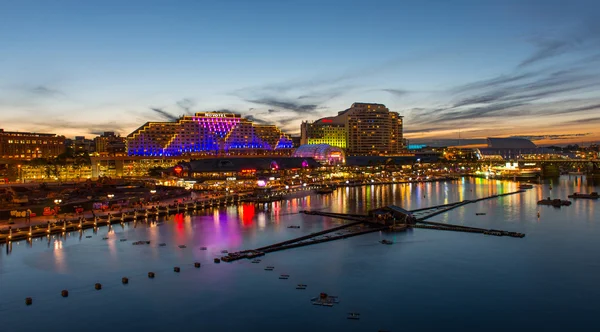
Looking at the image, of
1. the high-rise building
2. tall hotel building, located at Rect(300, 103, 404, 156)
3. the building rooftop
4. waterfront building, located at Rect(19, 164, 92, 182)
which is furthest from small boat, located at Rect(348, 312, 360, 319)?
the building rooftop

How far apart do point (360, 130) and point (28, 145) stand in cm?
7116

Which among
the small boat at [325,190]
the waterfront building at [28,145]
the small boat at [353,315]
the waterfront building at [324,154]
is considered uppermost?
the waterfront building at [28,145]

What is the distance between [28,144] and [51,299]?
8499 cm

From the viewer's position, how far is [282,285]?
712 inches

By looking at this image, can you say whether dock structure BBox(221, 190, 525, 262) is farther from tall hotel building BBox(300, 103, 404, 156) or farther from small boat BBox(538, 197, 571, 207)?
tall hotel building BBox(300, 103, 404, 156)

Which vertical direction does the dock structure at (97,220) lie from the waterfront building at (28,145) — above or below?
below

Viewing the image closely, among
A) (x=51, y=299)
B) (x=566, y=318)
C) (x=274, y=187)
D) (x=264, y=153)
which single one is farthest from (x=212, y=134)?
(x=566, y=318)

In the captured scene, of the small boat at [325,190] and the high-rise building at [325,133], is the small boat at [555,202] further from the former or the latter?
the high-rise building at [325,133]

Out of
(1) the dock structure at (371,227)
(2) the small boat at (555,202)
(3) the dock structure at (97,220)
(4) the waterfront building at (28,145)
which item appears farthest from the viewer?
(4) the waterfront building at (28,145)

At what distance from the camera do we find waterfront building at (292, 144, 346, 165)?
84.8 meters

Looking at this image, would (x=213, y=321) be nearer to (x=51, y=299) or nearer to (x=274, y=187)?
(x=51, y=299)

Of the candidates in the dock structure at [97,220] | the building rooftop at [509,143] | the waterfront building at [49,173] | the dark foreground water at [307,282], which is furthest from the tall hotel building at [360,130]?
the dark foreground water at [307,282]

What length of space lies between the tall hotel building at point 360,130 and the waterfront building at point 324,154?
25.6m

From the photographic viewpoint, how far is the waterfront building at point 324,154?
8481cm
